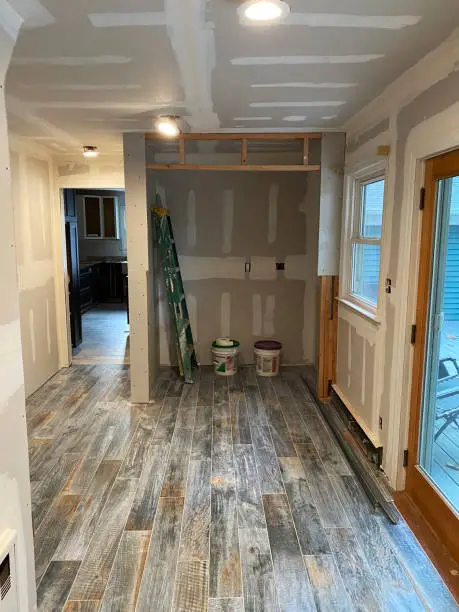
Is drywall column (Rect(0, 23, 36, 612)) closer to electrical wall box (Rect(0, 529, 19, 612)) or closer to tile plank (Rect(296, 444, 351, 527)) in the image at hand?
electrical wall box (Rect(0, 529, 19, 612))

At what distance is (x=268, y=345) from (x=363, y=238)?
6.25ft

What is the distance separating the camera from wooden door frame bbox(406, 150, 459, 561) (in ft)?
6.93

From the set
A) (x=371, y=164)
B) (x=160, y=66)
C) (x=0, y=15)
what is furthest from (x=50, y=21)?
(x=371, y=164)

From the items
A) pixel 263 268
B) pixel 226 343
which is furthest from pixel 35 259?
pixel 263 268

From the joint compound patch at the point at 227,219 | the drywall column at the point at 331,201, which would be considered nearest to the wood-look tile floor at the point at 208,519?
the drywall column at the point at 331,201

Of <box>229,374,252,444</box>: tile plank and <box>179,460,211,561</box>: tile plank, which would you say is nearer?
<box>179,460,211,561</box>: tile plank

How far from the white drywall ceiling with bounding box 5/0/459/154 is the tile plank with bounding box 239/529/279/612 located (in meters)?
2.38

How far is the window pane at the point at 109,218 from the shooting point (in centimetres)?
949

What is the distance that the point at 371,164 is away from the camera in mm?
3068

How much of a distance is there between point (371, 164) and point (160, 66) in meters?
1.60

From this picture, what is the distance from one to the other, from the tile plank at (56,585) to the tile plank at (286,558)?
93 cm

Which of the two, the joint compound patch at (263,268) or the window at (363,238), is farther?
the joint compound patch at (263,268)

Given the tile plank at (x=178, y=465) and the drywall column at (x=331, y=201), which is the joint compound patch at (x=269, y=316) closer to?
the drywall column at (x=331, y=201)

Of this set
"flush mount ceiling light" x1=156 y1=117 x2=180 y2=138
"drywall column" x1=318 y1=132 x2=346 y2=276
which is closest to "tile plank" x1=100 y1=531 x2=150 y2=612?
"drywall column" x1=318 y1=132 x2=346 y2=276
